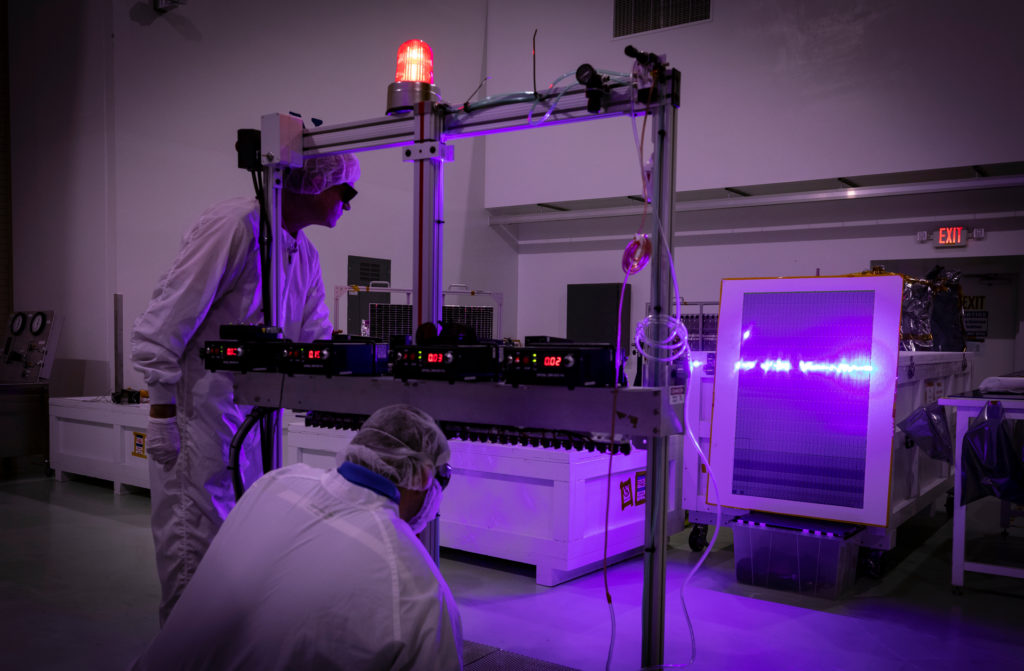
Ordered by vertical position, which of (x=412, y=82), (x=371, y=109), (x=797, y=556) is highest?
(x=371, y=109)

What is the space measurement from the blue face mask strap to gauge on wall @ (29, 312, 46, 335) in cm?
614

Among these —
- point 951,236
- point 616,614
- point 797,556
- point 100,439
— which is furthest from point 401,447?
point 951,236

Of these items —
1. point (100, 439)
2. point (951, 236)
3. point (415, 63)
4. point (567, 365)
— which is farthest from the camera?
point (951, 236)

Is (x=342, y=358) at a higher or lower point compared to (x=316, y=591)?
higher

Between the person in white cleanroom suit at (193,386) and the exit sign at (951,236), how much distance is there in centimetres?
Answer: 698

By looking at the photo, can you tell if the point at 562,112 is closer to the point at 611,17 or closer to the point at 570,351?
the point at 570,351

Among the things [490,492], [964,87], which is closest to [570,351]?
[490,492]

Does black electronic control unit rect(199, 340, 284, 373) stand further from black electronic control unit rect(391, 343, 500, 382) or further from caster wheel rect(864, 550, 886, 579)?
caster wheel rect(864, 550, 886, 579)

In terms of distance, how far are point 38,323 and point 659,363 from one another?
6252mm

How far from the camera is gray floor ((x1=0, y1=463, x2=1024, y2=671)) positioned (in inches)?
112

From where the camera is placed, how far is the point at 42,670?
2.65m

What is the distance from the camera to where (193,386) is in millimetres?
2418

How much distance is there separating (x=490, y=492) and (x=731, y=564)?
1480mm

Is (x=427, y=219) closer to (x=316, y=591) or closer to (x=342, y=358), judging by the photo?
(x=342, y=358)
